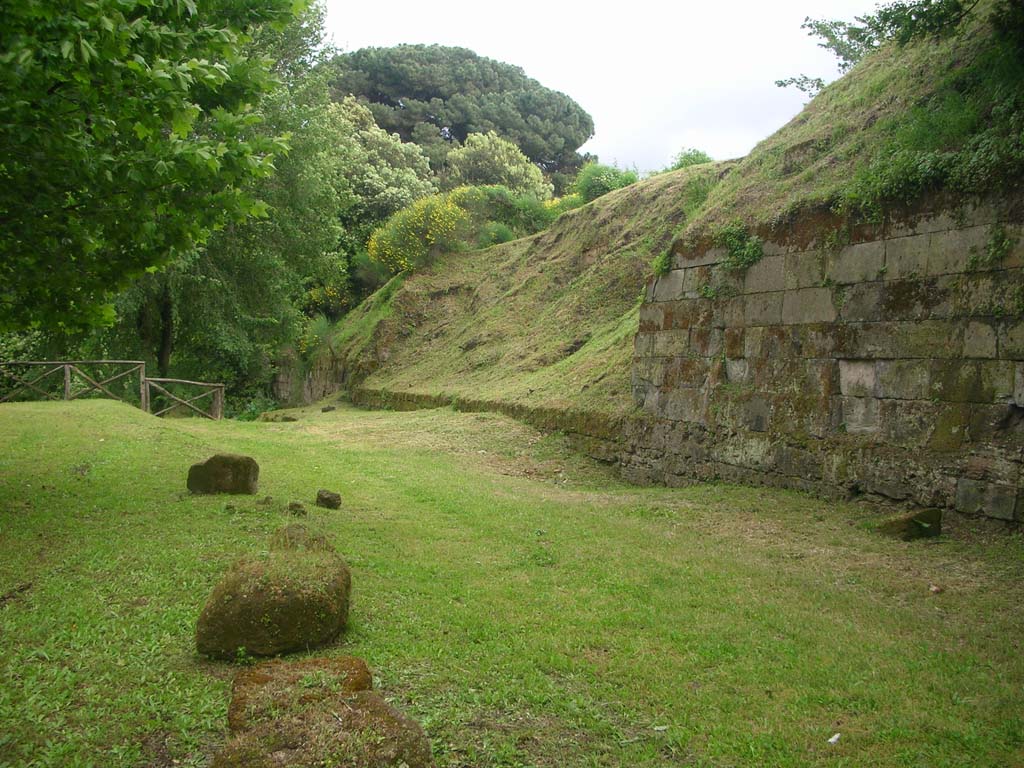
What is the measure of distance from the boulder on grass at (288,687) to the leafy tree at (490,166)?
3343 centimetres

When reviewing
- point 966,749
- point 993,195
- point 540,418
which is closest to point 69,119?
point 966,749

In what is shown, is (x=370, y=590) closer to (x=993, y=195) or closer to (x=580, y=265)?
(x=993, y=195)

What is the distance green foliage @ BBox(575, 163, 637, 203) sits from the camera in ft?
79.8

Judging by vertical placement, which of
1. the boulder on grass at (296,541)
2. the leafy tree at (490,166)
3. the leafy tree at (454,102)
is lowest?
the boulder on grass at (296,541)

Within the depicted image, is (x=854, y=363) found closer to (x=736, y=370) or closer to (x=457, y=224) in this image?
(x=736, y=370)

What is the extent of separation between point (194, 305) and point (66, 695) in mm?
15851

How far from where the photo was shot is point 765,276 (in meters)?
9.35

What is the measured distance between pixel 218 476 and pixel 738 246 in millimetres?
6912

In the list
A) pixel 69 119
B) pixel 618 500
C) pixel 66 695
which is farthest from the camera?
pixel 618 500

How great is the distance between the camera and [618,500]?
9.02 meters

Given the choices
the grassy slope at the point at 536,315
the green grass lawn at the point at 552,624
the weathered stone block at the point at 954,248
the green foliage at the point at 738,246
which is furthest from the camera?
the grassy slope at the point at 536,315

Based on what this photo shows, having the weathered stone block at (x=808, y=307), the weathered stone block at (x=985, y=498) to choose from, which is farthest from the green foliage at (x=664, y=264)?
the weathered stone block at (x=985, y=498)

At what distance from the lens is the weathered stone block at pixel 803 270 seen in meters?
8.65

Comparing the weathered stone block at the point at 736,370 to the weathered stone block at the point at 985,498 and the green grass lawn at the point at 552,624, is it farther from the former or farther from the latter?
the weathered stone block at the point at 985,498
